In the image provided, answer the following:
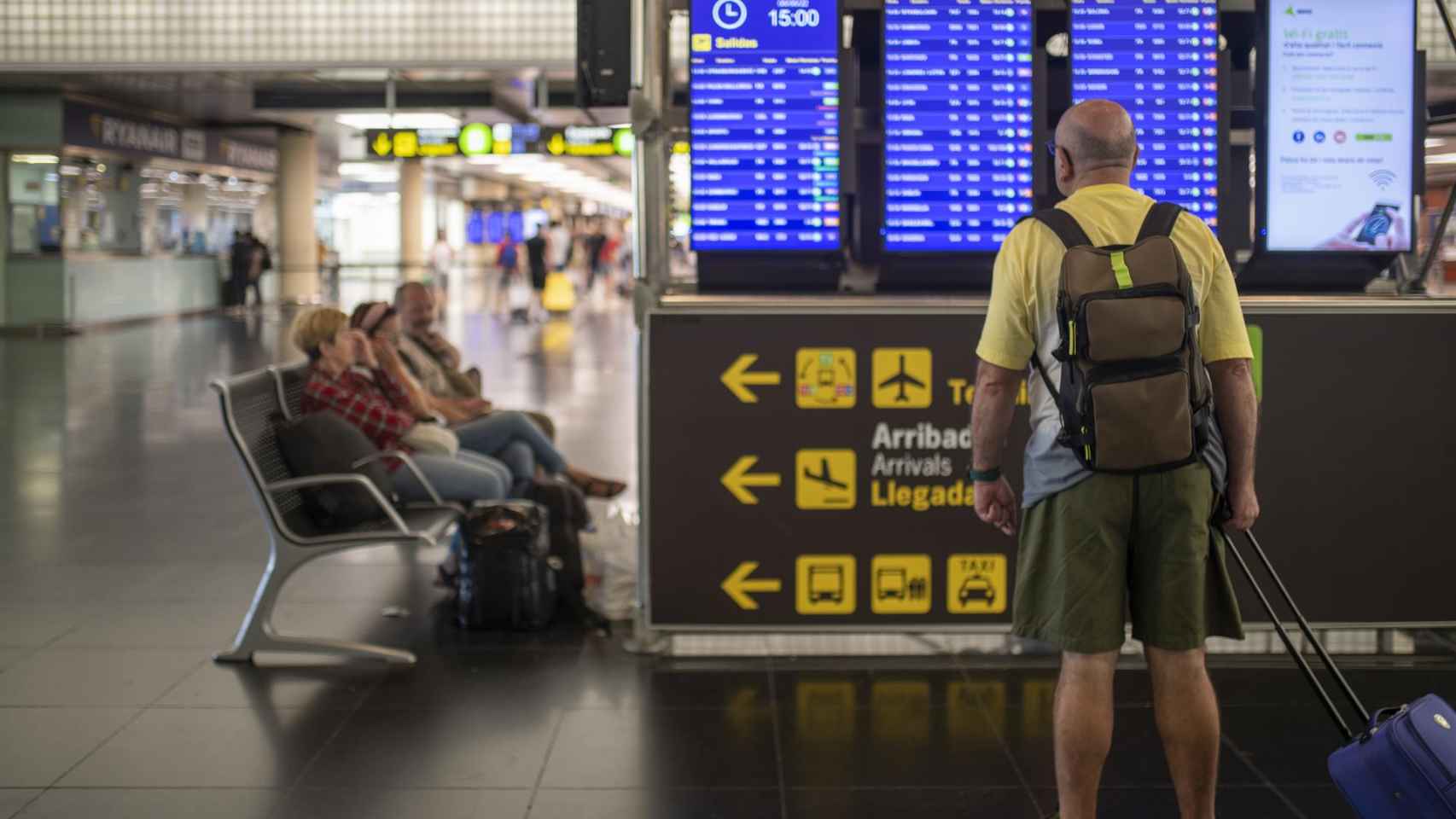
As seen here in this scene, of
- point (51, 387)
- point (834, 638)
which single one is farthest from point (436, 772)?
point (51, 387)

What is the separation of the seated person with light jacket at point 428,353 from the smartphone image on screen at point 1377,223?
3.60 m

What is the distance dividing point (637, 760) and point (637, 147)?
6.64ft

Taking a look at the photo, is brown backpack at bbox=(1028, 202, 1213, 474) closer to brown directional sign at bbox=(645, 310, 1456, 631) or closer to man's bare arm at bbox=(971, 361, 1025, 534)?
man's bare arm at bbox=(971, 361, 1025, 534)

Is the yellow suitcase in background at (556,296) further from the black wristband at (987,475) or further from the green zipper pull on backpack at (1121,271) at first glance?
the green zipper pull on backpack at (1121,271)

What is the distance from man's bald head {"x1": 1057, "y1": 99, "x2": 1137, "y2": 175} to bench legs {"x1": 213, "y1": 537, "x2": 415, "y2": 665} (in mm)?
2805

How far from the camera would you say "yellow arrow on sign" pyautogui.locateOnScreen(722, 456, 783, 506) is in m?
4.96

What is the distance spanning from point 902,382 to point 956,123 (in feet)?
2.84

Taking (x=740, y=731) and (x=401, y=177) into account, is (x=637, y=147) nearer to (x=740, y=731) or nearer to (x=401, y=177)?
(x=740, y=731)

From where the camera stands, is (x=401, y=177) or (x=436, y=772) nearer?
(x=436, y=772)

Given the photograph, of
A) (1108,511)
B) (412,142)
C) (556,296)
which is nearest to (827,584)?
(1108,511)

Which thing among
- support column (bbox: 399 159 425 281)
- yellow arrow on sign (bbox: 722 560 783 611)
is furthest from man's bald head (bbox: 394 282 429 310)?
support column (bbox: 399 159 425 281)

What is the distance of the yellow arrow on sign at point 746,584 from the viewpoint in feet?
16.4

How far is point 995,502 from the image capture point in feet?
11.0

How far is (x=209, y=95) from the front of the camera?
71.4 ft
